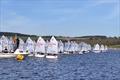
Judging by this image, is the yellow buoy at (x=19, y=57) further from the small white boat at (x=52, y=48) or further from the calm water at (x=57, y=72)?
the calm water at (x=57, y=72)

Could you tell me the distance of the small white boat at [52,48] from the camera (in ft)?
538

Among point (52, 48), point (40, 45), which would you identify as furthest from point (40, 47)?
point (52, 48)

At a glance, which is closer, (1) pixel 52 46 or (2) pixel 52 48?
(1) pixel 52 46

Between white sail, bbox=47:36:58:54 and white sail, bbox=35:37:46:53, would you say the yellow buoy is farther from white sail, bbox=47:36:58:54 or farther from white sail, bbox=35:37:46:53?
white sail, bbox=35:37:46:53

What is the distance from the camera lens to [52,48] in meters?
164

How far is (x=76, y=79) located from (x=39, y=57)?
325 ft

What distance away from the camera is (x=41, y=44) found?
176 m

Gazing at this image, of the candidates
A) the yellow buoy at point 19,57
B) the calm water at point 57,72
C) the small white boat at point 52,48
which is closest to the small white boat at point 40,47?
the small white boat at point 52,48

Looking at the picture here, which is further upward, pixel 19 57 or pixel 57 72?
pixel 19 57

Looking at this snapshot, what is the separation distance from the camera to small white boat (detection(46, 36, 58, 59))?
16400 centimetres

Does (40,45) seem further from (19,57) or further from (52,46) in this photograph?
(19,57)

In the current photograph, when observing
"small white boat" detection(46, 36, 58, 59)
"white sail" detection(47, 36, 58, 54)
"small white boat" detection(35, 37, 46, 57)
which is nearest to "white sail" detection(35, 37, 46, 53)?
"small white boat" detection(35, 37, 46, 57)

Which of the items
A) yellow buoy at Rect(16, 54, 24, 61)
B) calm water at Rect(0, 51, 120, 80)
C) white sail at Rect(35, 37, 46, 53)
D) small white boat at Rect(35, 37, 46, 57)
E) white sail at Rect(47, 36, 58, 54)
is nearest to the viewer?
calm water at Rect(0, 51, 120, 80)

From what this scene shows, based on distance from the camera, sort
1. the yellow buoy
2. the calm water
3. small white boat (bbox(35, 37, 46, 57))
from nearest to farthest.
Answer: the calm water < the yellow buoy < small white boat (bbox(35, 37, 46, 57))
